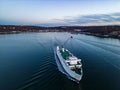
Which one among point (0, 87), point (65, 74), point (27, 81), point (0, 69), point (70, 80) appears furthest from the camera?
point (0, 69)

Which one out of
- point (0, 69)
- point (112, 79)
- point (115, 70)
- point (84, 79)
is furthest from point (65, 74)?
point (0, 69)

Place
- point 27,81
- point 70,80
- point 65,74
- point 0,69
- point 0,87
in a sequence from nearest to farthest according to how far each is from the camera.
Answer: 1. point 0,87
2. point 27,81
3. point 70,80
4. point 65,74
5. point 0,69

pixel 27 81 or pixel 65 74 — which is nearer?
pixel 27 81

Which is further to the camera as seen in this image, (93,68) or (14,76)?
(93,68)

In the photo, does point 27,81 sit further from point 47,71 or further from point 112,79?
point 112,79

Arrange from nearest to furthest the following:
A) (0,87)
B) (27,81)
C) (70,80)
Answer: (0,87) → (27,81) → (70,80)

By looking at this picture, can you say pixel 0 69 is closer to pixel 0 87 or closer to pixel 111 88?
pixel 0 87

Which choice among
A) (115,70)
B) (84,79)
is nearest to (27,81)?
(84,79)

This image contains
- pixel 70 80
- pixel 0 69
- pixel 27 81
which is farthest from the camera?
pixel 0 69

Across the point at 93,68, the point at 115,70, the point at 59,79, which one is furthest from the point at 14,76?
the point at 115,70
